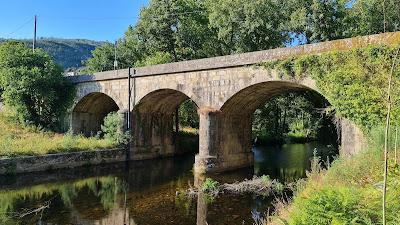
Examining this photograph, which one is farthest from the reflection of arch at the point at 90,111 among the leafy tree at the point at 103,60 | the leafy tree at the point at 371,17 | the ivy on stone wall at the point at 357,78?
the leafy tree at the point at 371,17

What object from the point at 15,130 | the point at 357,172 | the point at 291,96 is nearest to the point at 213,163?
the point at 357,172

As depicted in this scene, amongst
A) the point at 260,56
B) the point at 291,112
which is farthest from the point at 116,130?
the point at 291,112

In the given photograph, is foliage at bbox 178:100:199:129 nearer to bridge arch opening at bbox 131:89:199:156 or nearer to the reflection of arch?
bridge arch opening at bbox 131:89:199:156

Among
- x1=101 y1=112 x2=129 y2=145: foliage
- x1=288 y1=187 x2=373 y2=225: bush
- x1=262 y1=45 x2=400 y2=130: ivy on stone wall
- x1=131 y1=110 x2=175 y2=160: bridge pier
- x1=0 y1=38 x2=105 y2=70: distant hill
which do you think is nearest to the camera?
x1=288 y1=187 x2=373 y2=225: bush

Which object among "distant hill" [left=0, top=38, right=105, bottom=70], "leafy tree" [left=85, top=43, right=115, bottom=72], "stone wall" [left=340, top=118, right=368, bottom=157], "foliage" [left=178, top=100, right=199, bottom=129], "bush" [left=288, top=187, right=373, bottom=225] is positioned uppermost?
"distant hill" [left=0, top=38, right=105, bottom=70]

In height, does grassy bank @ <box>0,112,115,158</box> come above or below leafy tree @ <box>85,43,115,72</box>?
below

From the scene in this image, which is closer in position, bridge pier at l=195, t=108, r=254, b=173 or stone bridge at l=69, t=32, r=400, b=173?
stone bridge at l=69, t=32, r=400, b=173

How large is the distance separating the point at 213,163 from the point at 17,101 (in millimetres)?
15910

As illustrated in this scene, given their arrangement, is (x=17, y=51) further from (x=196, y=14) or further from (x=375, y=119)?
(x=375, y=119)

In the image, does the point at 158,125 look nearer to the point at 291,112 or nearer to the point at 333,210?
the point at 333,210

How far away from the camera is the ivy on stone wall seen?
38.3ft

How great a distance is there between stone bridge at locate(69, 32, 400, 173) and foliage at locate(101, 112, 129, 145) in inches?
23.6

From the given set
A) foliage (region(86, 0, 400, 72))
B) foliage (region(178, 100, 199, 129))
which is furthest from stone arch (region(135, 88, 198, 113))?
foliage (region(86, 0, 400, 72))

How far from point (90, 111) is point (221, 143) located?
46.6 feet
